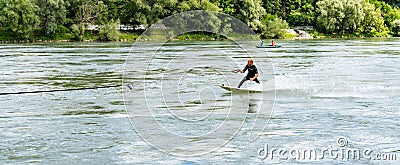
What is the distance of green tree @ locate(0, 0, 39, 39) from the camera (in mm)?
93562

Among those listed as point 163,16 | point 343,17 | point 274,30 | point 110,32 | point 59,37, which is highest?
point 343,17

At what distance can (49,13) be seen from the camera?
97812 mm

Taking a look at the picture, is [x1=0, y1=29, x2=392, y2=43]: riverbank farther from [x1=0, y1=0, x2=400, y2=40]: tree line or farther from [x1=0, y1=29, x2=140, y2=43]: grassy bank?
[x1=0, y1=0, x2=400, y2=40]: tree line

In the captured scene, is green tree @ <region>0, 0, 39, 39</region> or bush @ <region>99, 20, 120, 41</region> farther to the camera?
bush @ <region>99, 20, 120, 41</region>

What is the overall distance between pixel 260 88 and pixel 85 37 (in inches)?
3008

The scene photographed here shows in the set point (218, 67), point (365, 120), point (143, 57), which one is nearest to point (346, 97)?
point (365, 120)

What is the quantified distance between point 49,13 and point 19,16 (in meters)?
4.91

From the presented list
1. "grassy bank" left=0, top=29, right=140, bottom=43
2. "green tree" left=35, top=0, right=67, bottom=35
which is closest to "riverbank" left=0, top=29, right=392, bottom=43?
"grassy bank" left=0, top=29, right=140, bottom=43

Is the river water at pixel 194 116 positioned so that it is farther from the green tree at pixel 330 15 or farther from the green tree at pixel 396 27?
the green tree at pixel 396 27

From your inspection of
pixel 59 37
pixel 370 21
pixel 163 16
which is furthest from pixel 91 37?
pixel 370 21

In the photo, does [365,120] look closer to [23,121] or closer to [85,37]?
[23,121]

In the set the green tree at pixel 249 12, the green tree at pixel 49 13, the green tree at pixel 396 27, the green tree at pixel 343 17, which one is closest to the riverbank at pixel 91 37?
the green tree at pixel 49 13

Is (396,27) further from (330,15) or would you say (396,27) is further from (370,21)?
(330,15)

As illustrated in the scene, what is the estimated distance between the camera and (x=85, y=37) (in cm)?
10031
